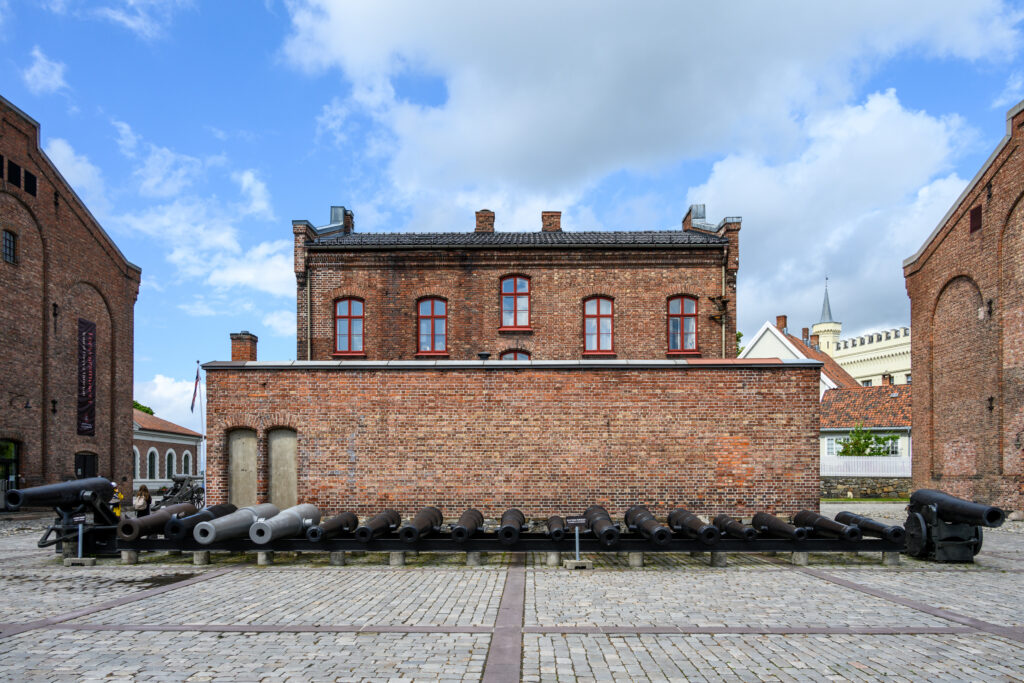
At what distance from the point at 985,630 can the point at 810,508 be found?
8035 mm

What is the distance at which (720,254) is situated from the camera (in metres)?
23.3

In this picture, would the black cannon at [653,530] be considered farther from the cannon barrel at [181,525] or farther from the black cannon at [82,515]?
the black cannon at [82,515]

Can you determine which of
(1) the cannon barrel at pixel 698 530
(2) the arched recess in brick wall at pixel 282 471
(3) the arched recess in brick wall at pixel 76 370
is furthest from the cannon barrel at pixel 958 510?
(3) the arched recess in brick wall at pixel 76 370

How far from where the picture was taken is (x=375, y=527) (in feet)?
38.3

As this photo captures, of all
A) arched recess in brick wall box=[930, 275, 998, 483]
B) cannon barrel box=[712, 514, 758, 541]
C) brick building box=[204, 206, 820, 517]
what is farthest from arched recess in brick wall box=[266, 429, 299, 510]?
arched recess in brick wall box=[930, 275, 998, 483]

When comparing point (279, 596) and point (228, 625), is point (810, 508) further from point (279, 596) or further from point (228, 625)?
point (228, 625)

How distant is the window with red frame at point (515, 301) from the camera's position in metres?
23.4

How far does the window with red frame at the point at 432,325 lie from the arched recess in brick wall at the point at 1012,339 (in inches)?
698

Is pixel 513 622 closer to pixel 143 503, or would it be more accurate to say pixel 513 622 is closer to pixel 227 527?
pixel 227 527

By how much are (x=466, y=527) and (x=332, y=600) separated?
3243 millimetres

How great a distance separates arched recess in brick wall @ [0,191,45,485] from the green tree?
118ft

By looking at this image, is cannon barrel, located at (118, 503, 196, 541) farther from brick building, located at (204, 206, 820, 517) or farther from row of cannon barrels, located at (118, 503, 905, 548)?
brick building, located at (204, 206, 820, 517)

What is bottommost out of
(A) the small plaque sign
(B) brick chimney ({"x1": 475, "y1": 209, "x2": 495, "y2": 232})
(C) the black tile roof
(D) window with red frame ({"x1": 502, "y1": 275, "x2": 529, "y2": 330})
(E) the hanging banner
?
(A) the small plaque sign

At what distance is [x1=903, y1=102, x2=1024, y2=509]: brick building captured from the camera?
20.3 metres
